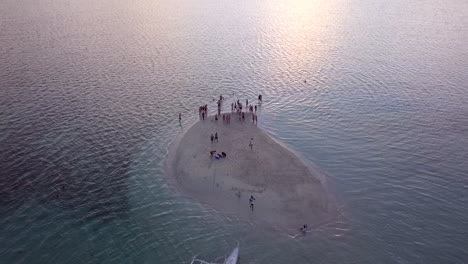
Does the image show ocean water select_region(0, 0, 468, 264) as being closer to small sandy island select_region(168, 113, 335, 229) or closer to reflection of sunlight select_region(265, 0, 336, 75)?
reflection of sunlight select_region(265, 0, 336, 75)

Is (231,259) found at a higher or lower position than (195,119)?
lower

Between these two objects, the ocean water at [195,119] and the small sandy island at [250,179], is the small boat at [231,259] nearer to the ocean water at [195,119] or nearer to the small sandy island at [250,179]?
the ocean water at [195,119]

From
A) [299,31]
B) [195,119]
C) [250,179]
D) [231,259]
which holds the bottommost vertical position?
[231,259]

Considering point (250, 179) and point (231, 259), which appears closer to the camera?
point (231, 259)

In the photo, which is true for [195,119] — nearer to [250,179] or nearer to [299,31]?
[250,179]

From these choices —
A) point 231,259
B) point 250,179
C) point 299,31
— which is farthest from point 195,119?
point 299,31

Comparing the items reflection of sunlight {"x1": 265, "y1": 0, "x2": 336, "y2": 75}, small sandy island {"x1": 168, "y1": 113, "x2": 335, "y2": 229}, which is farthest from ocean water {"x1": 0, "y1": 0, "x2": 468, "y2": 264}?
small sandy island {"x1": 168, "y1": 113, "x2": 335, "y2": 229}

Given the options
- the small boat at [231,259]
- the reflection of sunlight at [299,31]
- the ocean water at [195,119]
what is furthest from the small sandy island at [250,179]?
the reflection of sunlight at [299,31]
